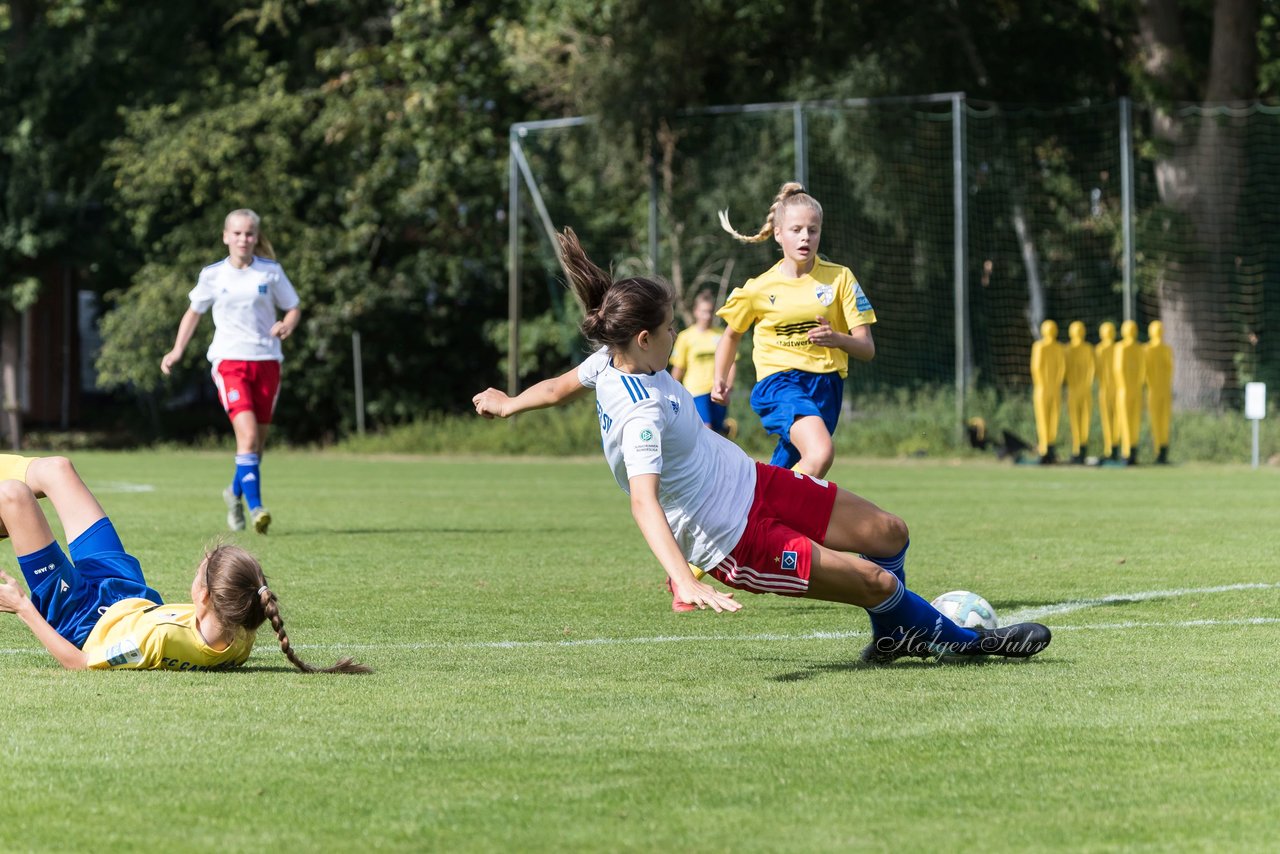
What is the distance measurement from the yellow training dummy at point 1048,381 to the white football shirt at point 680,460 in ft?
55.5

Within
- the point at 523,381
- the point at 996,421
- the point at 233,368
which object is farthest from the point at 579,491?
the point at 523,381

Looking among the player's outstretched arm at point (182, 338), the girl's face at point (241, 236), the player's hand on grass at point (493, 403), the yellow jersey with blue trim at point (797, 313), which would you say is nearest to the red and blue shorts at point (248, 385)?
the player's outstretched arm at point (182, 338)

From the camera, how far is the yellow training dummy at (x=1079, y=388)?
2212 centimetres

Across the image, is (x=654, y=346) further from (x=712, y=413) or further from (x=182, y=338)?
(x=712, y=413)

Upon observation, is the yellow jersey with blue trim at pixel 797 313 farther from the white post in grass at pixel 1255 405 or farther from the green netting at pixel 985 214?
the green netting at pixel 985 214

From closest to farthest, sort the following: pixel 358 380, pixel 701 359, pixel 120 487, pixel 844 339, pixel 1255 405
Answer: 1. pixel 844 339
2. pixel 120 487
3. pixel 701 359
4. pixel 1255 405
5. pixel 358 380

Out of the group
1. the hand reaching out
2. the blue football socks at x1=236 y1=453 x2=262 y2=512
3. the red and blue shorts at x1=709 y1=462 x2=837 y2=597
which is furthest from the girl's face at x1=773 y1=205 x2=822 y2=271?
the blue football socks at x1=236 y1=453 x2=262 y2=512

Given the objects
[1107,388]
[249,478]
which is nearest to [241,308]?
[249,478]

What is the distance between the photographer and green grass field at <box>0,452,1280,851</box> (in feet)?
12.3

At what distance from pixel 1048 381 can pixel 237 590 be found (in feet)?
58.4

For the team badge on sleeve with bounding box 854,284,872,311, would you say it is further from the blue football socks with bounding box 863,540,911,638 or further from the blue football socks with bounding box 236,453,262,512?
the blue football socks with bounding box 236,453,262,512

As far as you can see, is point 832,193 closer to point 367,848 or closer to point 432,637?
point 432,637

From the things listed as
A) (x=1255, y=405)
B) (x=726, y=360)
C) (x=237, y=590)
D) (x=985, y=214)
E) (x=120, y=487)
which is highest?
(x=985, y=214)

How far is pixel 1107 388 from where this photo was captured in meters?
22.1
